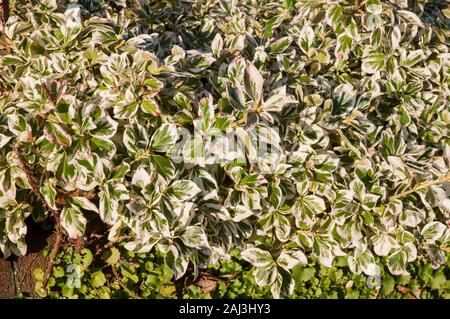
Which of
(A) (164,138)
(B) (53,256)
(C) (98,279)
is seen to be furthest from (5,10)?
(C) (98,279)

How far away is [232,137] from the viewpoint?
2.21 meters

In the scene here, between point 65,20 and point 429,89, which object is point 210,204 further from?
point 429,89

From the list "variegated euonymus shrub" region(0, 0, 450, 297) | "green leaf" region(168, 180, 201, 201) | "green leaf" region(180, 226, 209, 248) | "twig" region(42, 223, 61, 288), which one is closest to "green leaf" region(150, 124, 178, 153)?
"variegated euonymus shrub" region(0, 0, 450, 297)

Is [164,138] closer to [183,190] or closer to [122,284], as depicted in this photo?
[183,190]

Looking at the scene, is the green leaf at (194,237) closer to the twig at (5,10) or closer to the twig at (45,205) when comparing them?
the twig at (45,205)

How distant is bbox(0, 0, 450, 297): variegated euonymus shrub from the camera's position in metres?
2.22

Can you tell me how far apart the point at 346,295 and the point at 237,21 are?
134cm

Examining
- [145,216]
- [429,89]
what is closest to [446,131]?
[429,89]

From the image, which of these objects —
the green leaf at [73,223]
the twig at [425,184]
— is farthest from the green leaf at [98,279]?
the twig at [425,184]

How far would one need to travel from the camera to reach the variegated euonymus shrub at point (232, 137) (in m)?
2.22

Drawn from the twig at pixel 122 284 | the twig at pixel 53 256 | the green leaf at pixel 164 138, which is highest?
the green leaf at pixel 164 138

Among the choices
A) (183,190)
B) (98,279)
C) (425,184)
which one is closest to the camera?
(183,190)

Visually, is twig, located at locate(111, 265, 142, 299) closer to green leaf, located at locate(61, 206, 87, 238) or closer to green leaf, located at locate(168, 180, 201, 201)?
green leaf, located at locate(61, 206, 87, 238)

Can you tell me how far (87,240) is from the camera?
8.65 feet
